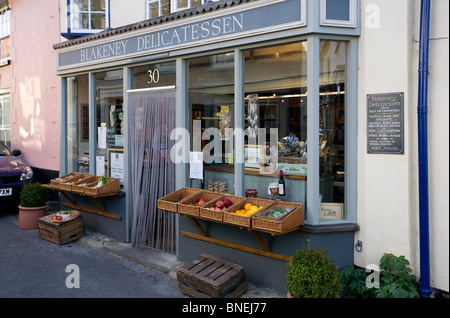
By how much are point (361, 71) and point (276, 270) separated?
7.81 ft

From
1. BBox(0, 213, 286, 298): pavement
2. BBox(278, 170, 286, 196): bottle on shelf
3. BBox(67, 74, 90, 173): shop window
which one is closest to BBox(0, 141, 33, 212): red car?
BBox(67, 74, 90, 173): shop window

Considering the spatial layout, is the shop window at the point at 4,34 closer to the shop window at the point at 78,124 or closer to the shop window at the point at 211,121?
the shop window at the point at 78,124

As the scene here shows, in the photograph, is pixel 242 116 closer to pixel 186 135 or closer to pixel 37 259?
pixel 186 135

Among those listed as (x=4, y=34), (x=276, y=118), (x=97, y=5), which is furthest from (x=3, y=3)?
(x=276, y=118)

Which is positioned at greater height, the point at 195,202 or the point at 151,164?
the point at 151,164

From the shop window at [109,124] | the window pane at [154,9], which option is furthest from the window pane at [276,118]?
the shop window at [109,124]

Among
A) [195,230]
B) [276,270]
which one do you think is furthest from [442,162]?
[195,230]

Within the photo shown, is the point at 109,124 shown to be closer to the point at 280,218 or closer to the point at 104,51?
the point at 104,51

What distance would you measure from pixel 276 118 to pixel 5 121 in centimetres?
881

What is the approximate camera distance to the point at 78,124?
789 centimetres

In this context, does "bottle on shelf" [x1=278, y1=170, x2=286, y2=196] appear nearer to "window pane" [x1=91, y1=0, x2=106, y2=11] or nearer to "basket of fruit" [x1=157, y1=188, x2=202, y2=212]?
"basket of fruit" [x1=157, y1=188, x2=202, y2=212]

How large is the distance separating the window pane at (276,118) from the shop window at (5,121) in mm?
8218

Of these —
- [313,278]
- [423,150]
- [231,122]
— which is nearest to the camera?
[313,278]

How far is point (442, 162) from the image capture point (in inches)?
165
